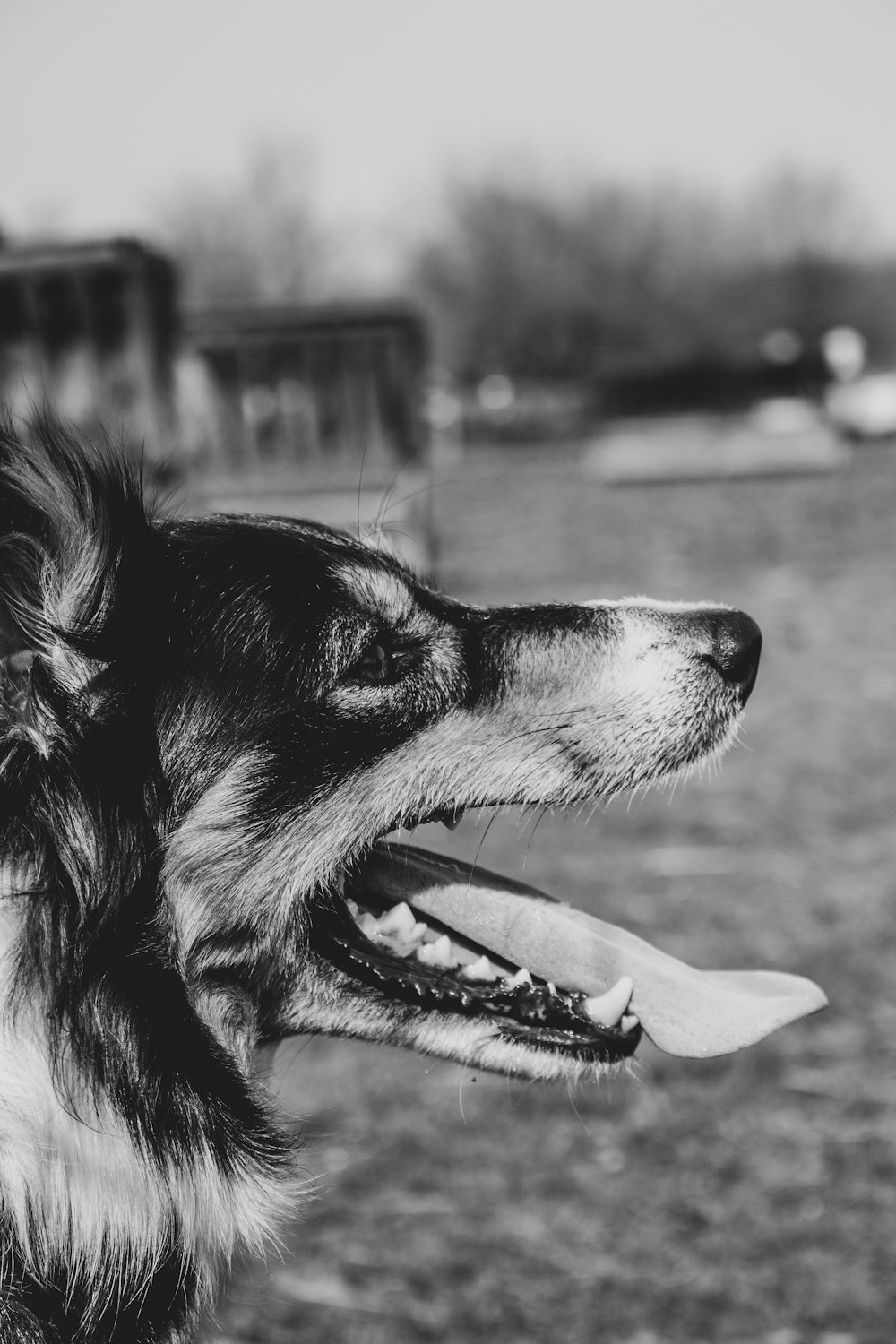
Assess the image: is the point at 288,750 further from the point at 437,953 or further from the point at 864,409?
the point at 864,409

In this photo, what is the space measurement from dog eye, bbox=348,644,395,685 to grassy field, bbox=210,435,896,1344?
0.64 metres

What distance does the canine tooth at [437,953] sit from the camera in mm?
2355

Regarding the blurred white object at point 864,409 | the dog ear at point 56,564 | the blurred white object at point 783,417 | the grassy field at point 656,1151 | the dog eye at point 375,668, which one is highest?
the dog ear at point 56,564

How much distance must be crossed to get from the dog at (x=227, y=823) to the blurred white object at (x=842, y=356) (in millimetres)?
26780

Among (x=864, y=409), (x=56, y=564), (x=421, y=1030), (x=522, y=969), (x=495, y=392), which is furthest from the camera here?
(x=495, y=392)

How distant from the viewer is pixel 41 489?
1983 millimetres

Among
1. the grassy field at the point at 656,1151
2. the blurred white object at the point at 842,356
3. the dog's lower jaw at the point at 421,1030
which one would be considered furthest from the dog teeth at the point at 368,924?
the blurred white object at the point at 842,356

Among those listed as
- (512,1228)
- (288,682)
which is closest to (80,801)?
(288,682)

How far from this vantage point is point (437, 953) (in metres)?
2.37

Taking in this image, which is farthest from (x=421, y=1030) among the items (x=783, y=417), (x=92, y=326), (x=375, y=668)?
(x=783, y=417)

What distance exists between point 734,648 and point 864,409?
31.6 meters

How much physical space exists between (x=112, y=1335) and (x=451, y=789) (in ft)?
3.45

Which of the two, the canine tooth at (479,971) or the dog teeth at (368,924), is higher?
the dog teeth at (368,924)

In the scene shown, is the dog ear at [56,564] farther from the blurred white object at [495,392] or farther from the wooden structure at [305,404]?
the blurred white object at [495,392]
